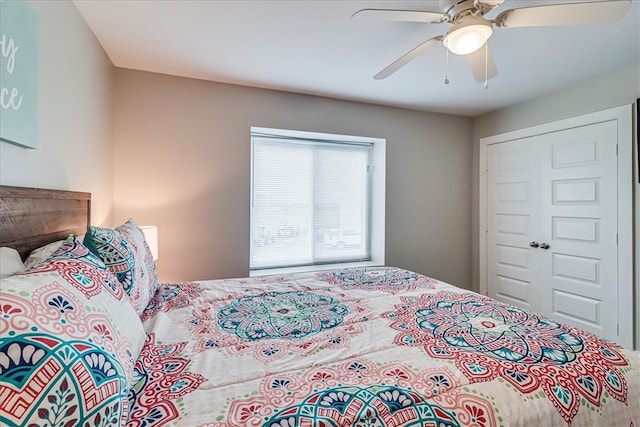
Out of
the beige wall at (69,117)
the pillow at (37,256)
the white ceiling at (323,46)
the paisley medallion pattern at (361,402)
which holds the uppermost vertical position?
the white ceiling at (323,46)

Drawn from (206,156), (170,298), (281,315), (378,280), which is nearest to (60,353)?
(281,315)

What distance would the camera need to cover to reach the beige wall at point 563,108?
8.03 ft

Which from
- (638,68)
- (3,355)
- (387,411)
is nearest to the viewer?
(3,355)

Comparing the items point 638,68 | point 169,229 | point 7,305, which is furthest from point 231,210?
point 638,68

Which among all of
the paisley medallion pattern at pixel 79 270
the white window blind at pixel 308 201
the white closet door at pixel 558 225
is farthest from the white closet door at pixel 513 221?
the paisley medallion pattern at pixel 79 270

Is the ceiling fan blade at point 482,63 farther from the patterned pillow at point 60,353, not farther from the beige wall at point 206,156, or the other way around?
the patterned pillow at point 60,353

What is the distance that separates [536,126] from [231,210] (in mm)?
3171

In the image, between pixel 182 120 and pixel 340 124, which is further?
pixel 340 124

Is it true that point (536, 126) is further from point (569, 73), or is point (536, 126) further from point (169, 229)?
point (169, 229)

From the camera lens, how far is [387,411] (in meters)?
0.82

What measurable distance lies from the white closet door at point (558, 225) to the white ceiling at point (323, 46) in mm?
623

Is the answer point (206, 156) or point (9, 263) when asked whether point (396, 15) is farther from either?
point (206, 156)

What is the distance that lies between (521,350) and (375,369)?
559mm

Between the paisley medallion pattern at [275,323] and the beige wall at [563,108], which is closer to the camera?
the paisley medallion pattern at [275,323]
